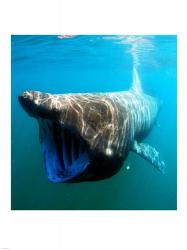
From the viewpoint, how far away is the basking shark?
355 cm

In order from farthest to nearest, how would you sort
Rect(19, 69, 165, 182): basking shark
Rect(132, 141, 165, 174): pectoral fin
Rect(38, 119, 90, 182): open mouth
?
Rect(132, 141, 165, 174): pectoral fin < Rect(38, 119, 90, 182): open mouth < Rect(19, 69, 165, 182): basking shark

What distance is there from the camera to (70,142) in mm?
4305

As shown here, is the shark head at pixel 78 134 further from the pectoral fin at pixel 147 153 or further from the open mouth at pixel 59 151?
the pectoral fin at pixel 147 153

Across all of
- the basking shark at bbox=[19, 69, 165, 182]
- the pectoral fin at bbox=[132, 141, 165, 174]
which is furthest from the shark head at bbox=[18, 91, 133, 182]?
the pectoral fin at bbox=[132, 141, 165, 174]

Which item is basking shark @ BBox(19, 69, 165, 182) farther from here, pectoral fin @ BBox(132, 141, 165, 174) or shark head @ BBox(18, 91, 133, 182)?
pectoral fin @ BBox(132, 141, 165, 174)

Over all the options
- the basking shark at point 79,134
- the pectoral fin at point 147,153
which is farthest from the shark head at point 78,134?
the pectoral fin at point 147,153

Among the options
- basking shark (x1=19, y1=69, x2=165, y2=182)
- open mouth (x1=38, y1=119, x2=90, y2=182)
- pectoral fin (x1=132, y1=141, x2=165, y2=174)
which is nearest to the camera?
basking shark (x1=19, y1=69, x2=165, y2=182)

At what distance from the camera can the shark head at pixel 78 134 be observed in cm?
355

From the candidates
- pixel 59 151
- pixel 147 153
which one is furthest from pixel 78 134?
pixel 147 153
